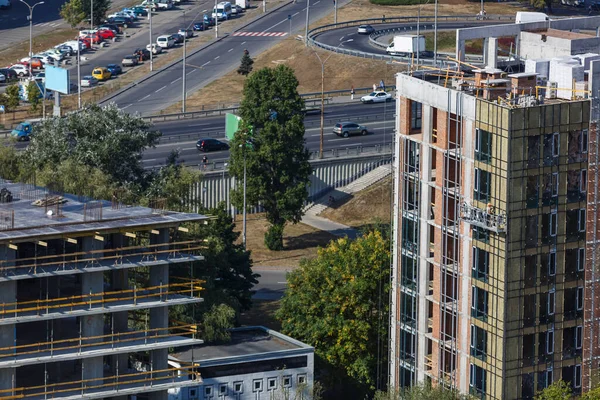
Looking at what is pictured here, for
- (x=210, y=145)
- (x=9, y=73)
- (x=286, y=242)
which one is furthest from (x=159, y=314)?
(x=9, y=73)

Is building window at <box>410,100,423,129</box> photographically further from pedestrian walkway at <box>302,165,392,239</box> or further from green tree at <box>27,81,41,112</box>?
green tree at <box>27,81,41,112</box>

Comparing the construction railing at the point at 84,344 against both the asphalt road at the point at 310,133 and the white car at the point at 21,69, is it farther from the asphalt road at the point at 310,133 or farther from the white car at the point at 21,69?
the white car at the point at 21,69

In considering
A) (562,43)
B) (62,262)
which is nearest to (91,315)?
(62,262)

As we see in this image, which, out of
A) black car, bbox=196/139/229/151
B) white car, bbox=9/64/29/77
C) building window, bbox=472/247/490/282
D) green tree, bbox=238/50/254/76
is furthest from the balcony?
white car, bbox=9/64/29/77

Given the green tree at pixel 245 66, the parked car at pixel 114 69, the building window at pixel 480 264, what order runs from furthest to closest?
the parked car at pixel 114 69 → the green tree at pixel 245 66 → the building window at pixel 480 264

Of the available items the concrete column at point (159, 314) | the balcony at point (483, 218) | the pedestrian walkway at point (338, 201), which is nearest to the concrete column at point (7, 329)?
the concrete column at point (159, 314)
